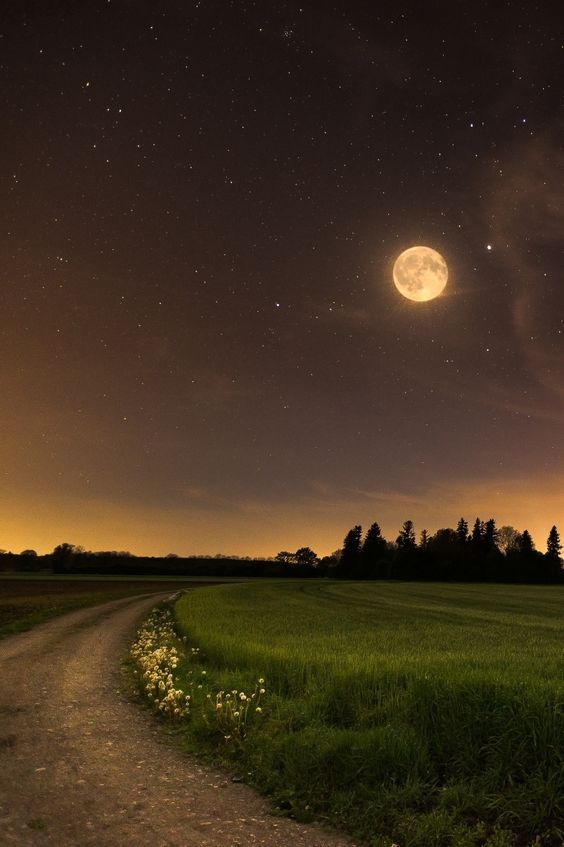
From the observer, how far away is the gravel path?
615 centimetres

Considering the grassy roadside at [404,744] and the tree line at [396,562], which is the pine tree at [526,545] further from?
the grassy roadside at [404,744]

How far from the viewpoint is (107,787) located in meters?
7.41

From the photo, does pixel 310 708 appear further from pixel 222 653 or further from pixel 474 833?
pixel 222 653

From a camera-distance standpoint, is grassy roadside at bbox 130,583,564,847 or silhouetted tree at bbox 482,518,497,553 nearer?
grassy roadside at bbox 130,583,564,847

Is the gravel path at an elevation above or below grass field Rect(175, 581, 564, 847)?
below

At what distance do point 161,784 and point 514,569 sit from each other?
418 feet

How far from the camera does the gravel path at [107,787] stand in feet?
20.2

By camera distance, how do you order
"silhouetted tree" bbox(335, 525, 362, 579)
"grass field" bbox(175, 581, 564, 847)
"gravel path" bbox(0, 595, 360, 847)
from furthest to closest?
"silhouetted tree" bbox(335, 525, 362, 579) → "grass field" bbox(175, 581, 564, 847) → "gravel path" bbox(0, 595, 360, 847)

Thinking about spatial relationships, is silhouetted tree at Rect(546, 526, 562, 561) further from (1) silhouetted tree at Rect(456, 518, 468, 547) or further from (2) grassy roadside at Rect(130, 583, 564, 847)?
(2) grassy roadside at Rect(130, 583, 564, 847)

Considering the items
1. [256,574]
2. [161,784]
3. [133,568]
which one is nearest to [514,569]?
[256,574]

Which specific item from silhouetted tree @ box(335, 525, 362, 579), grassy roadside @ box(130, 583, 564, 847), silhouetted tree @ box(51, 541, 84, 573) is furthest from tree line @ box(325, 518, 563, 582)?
grassy roadside @ box(130, 583, 564, 847)

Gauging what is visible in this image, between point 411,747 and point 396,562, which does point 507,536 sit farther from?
point 411,747

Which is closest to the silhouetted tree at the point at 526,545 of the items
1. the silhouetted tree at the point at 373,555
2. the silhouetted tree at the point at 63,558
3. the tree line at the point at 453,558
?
the tree line at the point at 453,558

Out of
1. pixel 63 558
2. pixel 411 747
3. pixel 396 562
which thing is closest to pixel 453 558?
pixel 396 562
